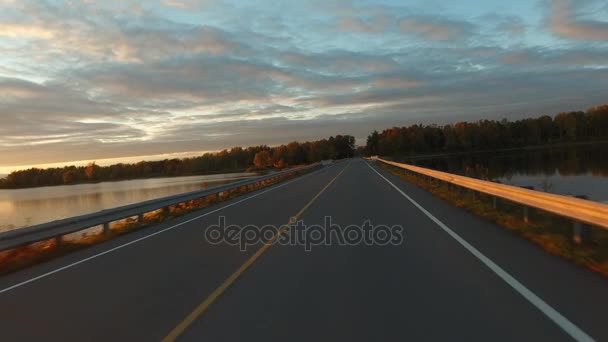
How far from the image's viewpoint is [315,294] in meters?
6.41

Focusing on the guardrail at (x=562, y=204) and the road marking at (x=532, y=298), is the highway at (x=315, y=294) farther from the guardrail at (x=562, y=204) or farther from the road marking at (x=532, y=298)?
the guardrail at (x=562, y=204)

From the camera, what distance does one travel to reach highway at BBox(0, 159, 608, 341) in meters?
5.09

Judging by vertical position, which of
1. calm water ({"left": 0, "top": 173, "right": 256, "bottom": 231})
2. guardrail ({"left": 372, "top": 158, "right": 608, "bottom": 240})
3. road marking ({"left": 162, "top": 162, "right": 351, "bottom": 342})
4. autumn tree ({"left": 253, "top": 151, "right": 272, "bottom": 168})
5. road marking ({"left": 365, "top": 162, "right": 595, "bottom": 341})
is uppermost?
guardrail ({"left": 372, "top": 158, "right": 608, "bottom": 240})

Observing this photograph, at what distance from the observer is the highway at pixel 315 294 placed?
5.09 metres

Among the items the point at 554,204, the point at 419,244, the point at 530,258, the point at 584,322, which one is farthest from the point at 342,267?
the point at 554,204

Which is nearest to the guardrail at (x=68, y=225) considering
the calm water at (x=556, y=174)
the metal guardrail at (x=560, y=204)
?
the metal guardrail at (x=560, y=204)

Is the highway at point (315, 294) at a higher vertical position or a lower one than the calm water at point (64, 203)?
higher

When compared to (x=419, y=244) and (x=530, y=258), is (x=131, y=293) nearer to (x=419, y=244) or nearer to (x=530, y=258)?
(x=419, y=244)

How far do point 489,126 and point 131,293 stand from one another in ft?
572

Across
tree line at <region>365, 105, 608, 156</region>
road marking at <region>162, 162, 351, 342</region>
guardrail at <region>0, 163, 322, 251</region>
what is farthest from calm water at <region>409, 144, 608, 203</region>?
tree line at <region>365, 105, 608, 156</region>

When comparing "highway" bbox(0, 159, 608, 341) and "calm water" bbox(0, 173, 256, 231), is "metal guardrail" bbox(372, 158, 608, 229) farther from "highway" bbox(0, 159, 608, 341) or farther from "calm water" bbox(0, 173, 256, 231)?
"calm water" bbox(0, 173, 256, 231)

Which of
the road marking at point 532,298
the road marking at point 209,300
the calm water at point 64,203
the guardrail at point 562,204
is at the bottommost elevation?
the calm water at point 64,203

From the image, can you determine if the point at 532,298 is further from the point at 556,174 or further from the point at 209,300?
the point at 556,174

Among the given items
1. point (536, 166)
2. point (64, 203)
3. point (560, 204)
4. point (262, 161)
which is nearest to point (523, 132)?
point (262, 161)
